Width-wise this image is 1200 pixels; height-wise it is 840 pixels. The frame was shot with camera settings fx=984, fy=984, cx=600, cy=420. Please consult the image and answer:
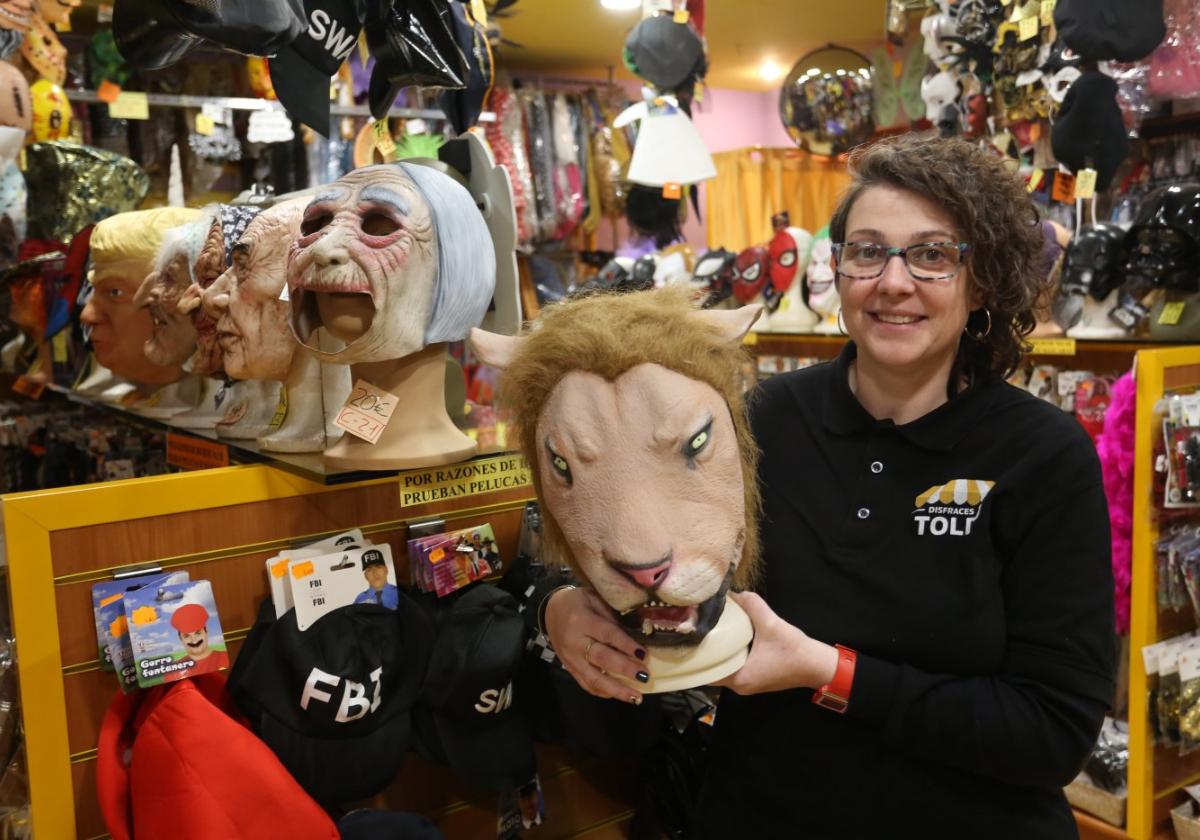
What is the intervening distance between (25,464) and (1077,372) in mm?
3480

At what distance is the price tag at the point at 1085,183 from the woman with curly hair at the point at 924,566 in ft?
5.98

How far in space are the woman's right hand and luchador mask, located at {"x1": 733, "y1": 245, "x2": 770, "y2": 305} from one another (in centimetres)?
304

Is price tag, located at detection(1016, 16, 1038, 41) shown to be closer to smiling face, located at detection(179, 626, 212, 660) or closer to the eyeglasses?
the eyeglasses

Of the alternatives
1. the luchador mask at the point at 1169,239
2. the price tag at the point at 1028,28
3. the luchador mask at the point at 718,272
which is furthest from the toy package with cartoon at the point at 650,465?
the luchador mask at the point at 718,272

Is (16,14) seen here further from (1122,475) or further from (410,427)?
(1122,475)

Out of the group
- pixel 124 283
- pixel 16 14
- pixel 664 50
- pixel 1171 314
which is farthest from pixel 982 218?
pixel 664 50

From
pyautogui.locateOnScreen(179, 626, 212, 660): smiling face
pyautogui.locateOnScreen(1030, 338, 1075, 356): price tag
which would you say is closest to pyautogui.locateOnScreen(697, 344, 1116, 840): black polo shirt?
pyautogui.locateOnScreen(179, 626, 212, 660): smiling face

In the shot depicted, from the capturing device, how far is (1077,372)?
3.03 m

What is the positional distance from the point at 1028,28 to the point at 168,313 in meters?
2.72

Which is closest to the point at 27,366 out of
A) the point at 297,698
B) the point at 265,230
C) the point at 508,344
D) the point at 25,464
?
the point at 25,464

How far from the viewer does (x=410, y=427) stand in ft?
5.57

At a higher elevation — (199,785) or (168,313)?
(168,313)

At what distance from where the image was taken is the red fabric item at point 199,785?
1273 millimetres

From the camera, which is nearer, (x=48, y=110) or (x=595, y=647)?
(x=595, y=647)
